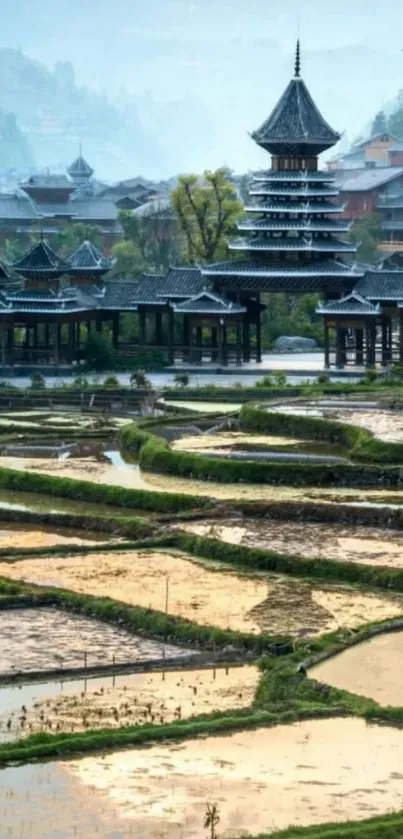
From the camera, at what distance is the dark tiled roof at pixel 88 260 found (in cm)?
7794

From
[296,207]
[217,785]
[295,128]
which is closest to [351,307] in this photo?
[296,207]

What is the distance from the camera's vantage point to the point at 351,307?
71688 millimetres

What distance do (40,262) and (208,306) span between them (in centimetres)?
574

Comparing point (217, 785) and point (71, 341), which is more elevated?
point (71, 341)

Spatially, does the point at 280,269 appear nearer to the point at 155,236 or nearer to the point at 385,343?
the point at 385,343

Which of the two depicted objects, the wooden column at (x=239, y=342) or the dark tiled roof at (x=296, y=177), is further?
the dark tiled roof at (x=296, y=177)

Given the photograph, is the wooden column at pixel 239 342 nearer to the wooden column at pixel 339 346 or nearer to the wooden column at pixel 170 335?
the wooden column at pixel 170 335

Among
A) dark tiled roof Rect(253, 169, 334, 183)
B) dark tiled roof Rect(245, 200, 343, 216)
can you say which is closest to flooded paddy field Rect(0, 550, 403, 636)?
dark tiled roof Rect(245, 200, 343, 216)

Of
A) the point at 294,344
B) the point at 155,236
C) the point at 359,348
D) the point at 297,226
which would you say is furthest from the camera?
the point at 155,236

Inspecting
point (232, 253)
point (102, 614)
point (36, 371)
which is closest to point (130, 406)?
point (36, 371)

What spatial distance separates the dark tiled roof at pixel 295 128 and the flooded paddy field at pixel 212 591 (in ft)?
131

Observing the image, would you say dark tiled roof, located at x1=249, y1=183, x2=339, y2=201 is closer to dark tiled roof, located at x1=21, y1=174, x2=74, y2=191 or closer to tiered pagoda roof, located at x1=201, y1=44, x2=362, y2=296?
tiered pagoda roof, located at x1=201, y1=44, x2=362, y2=296

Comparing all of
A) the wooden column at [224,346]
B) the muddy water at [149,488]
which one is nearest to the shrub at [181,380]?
the wooden column at [224,346]

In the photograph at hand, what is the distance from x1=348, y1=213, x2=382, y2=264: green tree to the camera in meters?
105
